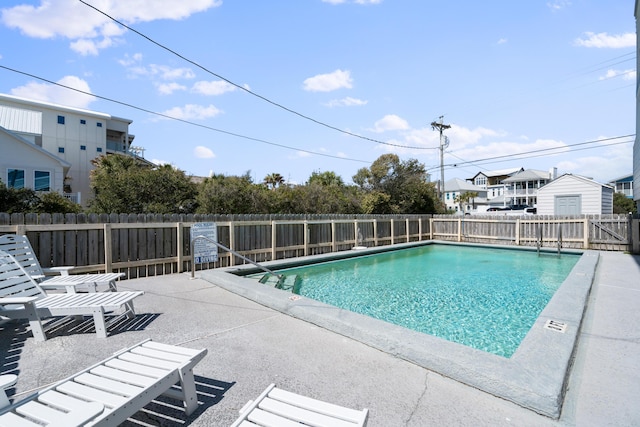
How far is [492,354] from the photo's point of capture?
3283 mm

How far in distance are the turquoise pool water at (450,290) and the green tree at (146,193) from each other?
26.6ft

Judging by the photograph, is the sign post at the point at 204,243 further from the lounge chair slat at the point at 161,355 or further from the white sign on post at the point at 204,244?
the lounge chair slat at the point at 161,355

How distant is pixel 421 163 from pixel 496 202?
117 feet

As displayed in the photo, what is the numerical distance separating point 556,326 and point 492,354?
A: 153 centimetres

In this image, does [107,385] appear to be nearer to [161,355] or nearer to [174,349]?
[161,355]

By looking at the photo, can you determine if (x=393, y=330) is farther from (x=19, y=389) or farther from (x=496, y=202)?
(x=496, y=202)

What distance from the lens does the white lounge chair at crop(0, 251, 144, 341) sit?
3.74 meters

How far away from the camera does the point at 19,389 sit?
277 cm

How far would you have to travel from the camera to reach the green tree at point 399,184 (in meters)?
24.5

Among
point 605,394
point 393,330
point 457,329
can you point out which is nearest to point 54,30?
point 393,330

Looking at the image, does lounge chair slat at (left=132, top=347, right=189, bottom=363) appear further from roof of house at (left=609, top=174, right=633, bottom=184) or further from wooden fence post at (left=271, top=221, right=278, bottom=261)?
roof of house at (left=609, top=174, right=633, bottom=184)

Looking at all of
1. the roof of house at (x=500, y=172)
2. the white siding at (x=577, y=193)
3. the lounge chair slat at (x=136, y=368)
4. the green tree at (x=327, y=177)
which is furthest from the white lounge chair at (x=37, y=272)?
the roof of house at (x=500, y=172)

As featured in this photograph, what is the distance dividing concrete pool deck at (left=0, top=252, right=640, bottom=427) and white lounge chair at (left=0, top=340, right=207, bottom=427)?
0.38 metres

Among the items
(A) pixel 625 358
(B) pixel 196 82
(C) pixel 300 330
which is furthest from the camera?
(B) pixel 196 82
